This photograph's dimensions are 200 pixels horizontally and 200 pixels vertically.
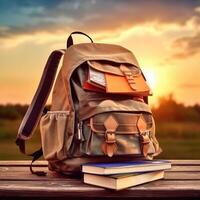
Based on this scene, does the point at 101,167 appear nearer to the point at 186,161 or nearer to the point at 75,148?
the point at 75,148

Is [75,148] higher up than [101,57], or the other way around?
[101,57]

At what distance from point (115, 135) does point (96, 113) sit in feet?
0.26

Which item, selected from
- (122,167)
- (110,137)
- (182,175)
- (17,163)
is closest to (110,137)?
(110,137)

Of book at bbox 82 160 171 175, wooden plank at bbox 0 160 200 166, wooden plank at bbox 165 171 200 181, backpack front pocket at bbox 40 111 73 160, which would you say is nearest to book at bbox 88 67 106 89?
backpack front pocket at bbox 40 111 73 160

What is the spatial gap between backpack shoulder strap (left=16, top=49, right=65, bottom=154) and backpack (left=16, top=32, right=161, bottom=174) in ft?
0.16

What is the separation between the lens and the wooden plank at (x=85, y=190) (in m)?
1.34

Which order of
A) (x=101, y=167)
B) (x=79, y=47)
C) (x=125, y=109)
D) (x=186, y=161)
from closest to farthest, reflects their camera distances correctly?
1. (x=101, y=167)
2. (x=125, y=109)
3. (x=79, y=47)
4. (x=186, y=161)

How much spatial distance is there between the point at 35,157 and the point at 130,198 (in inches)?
15.1

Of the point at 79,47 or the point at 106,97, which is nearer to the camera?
the point at 106,97

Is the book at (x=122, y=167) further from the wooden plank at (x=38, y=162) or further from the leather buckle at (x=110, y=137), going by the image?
the wooden plank at (x=38, y=162)

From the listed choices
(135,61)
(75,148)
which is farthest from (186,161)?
(75,148)

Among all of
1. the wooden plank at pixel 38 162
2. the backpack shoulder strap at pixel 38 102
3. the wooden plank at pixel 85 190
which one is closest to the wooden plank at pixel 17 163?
the wooden plank at pixel 38 162

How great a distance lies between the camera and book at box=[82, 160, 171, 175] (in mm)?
1338

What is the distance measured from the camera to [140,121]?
150 cm
